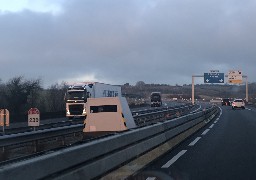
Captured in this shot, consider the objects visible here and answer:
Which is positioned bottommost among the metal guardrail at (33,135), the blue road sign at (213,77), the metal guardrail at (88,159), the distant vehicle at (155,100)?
the metal guardrail at (33,135)

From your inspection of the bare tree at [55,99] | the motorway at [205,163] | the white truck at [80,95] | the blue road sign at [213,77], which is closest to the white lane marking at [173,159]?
the motorway at [205,163]

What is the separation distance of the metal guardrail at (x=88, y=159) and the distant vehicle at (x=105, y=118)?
5.44m

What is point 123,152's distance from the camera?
9312mm

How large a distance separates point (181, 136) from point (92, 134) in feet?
11.1

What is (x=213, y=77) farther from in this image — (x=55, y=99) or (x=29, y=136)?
(x=29, y=136)

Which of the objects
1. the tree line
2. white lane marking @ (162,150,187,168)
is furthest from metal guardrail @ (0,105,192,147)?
the tree line

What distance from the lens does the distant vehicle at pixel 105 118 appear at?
18078mm

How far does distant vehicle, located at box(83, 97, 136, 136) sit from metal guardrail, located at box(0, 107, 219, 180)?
5442mm

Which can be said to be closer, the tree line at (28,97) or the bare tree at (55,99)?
the tree line at (28,97)

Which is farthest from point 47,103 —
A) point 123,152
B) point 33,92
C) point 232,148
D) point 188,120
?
point 123,152

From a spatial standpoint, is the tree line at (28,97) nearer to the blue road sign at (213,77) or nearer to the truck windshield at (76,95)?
the truck windshield at (76,95)

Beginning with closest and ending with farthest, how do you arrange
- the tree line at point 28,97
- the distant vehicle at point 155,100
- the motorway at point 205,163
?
the motorway at point 205,163, the tree line at point 28,97, the distant vehicle at point 155,100

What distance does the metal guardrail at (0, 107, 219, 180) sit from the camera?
527cm

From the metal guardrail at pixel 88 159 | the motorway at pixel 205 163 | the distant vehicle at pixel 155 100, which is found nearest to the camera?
the metal guardrail at pixel 88 159
